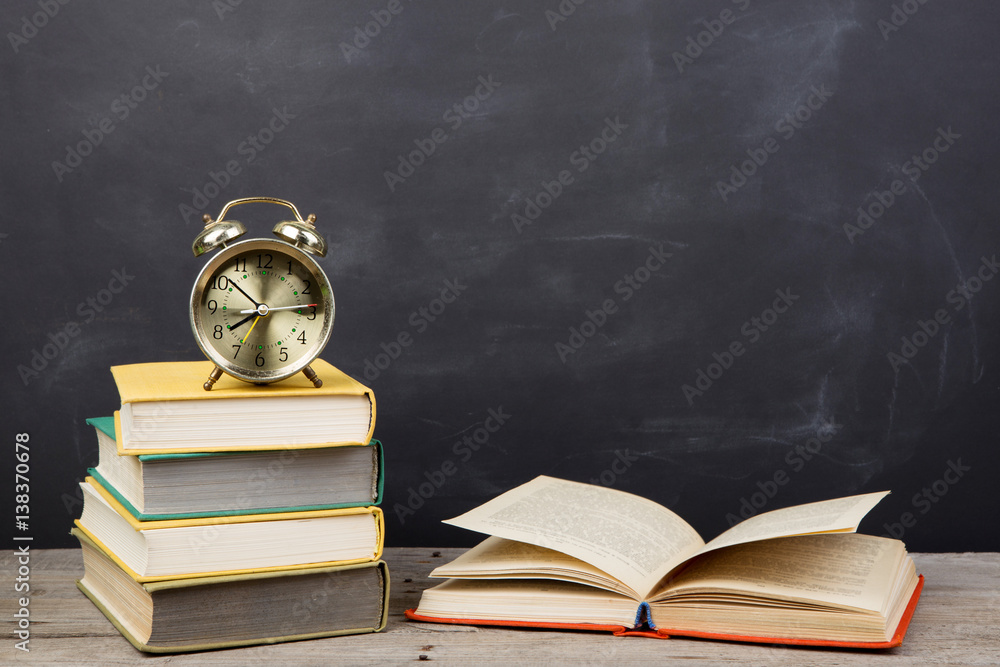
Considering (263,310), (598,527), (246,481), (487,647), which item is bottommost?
(487,647)

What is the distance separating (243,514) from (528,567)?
0.38 m

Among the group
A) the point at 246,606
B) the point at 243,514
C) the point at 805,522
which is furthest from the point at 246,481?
the point at 805,522

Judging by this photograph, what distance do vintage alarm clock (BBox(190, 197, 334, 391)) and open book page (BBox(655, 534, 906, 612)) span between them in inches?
23.1

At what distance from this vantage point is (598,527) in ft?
4.18

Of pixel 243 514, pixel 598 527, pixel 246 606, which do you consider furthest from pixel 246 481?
pixel 598 527

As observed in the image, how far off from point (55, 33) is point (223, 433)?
1059mm

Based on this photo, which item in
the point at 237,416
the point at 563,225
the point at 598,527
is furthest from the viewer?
the point at 563,225

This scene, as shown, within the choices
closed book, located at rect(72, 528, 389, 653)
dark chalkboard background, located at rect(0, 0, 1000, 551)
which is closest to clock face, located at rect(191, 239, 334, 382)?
closed book, located at rect(72, 528, 389, 653)

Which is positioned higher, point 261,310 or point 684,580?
point 261,310

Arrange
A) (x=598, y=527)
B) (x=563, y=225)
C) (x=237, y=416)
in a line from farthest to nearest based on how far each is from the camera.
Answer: (x=563, y=225) < (x=598, y=527) < (x=237, y=416)

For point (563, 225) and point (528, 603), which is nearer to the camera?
point (528, 603)

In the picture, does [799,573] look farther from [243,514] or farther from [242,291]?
[242,291]

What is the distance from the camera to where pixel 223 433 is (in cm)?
113

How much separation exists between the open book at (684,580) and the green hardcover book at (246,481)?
168 mm
